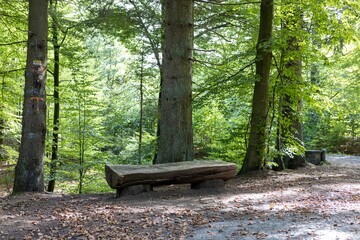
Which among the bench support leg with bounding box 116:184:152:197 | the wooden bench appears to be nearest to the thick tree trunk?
the wooden bench

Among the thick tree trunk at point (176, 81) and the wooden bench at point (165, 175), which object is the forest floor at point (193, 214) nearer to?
the wooden bench at point (165, 175)

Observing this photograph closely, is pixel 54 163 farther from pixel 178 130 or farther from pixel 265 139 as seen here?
pixel 265 139

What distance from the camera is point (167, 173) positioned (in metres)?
6.52

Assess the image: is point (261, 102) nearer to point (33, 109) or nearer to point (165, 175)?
point (165, 175)

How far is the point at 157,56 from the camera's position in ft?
42.8

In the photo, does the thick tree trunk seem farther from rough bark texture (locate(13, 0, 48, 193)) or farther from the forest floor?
rough bark texture (locate(13, 0, 48, 193))

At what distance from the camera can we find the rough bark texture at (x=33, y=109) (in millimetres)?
7273

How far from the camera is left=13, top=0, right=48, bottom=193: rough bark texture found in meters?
7.27

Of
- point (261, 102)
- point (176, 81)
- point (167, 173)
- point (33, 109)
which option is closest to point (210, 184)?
point (167, 173)

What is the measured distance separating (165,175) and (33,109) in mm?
3048

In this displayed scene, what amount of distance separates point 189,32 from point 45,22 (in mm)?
3019

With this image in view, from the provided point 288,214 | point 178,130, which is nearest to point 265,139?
point 178,130

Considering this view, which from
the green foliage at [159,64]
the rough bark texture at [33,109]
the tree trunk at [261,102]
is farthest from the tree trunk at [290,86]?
the rough bark texture at [33,109]

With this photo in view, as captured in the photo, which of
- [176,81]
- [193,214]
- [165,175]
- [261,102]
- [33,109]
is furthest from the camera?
[261,102]
